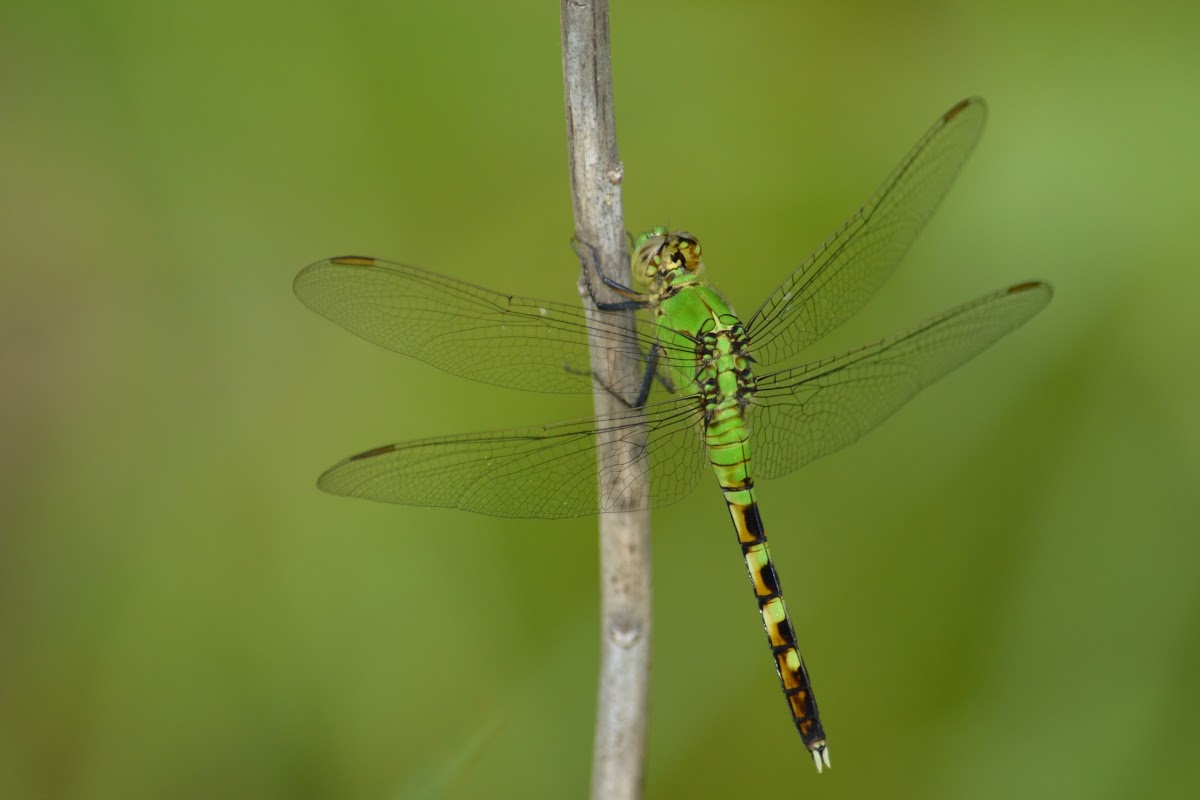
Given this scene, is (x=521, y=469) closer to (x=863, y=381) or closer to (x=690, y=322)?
(x=690, y=322)

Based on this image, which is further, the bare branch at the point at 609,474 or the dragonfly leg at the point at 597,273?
the dragonfly leg at the point at 597,273

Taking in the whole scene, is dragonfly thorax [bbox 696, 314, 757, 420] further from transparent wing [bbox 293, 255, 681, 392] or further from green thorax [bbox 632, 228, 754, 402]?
transparent wing [bbox 293, 255, 681, 392]

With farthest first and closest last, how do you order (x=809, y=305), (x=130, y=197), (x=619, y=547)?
(x=130, y=197), (x=809, y=305), (x=619, y=547)

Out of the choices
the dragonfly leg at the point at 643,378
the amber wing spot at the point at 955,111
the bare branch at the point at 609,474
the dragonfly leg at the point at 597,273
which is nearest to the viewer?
the bare branch at the point at 609,474

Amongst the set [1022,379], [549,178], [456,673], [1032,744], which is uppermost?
[549,178]

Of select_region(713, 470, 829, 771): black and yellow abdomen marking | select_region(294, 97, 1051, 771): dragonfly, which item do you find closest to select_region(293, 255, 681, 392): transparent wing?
select_region(294, 97, 1051, 771): dragonfly

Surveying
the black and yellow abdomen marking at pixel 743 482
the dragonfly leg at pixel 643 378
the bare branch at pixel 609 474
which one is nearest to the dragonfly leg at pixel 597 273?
the bare branch at pixel 609 474

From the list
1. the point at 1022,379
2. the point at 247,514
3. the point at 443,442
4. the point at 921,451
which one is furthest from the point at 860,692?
the point at 247,514

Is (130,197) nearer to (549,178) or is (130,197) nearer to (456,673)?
(549,178)

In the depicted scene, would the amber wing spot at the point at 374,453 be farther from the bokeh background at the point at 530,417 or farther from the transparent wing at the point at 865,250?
the transparent wing at the point at 865,250
